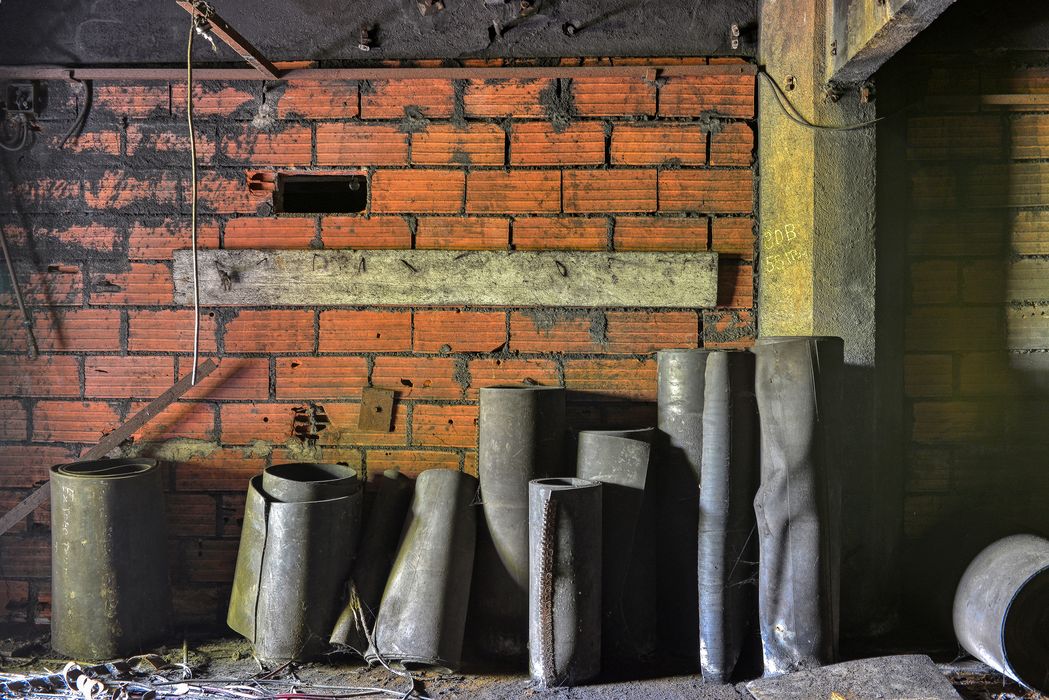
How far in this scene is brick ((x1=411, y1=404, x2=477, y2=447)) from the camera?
2.74 metres

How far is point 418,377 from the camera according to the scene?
275cm

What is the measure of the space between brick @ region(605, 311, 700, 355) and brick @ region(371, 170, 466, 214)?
29.9 inches

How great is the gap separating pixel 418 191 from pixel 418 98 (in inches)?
14.4

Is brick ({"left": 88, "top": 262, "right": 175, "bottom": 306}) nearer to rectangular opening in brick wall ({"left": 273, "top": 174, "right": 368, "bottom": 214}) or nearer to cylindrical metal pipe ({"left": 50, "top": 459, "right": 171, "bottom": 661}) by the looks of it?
rectangular opening in brick wall ({"left": 273, "top": 174, "right": 368, "bottom": 214})

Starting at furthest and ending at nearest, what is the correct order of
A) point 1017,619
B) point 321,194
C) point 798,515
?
point 321,194, point 798,515, point 1017,619

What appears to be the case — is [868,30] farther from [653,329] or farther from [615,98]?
[653,329]

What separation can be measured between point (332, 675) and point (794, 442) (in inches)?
65.7

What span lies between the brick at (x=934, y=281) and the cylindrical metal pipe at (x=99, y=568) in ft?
9.58

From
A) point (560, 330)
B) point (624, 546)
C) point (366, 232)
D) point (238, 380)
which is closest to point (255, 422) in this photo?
point (238, 380)

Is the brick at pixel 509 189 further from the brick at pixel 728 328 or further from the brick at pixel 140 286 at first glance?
the brick at pixel 140 286

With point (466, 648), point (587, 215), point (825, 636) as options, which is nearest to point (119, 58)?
point (587, 215)

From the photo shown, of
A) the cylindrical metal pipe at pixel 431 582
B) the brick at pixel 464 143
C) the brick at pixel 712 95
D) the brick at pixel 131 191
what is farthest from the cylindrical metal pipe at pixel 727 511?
the brick at pixel 131 191

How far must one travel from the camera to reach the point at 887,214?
260 cm

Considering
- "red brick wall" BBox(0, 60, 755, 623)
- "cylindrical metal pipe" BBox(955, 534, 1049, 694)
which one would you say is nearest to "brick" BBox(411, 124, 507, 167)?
"red brick wall" BBox(0, 60, 755, 623)
